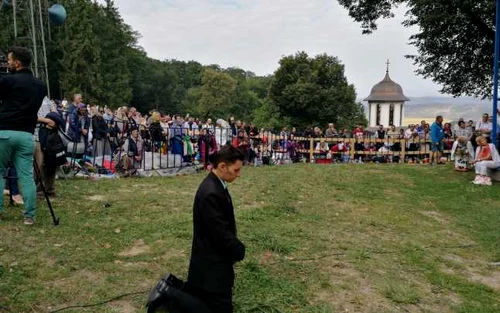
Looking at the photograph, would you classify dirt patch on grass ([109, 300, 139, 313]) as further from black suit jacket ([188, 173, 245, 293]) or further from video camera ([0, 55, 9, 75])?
video camera ([0, 55, 9, 75])

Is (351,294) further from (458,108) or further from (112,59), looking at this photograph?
(458,108)

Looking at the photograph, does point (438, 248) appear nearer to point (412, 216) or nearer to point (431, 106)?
point (412, 216)

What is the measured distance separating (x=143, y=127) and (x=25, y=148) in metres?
7.10

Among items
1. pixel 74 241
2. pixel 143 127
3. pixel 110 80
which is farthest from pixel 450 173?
pixel 110 80

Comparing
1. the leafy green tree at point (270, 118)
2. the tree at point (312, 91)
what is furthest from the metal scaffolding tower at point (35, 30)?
the tree at point (312, 91)

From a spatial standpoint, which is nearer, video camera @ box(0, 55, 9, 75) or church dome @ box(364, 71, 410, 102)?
video camera @ box(0, 55, 9, 75)

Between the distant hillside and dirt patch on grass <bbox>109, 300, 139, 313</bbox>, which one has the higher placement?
the distant hillside

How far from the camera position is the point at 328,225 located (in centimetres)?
745

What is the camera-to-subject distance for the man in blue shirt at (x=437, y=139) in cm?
1648

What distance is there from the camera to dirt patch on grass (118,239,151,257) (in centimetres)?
537

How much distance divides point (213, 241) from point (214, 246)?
51 mm

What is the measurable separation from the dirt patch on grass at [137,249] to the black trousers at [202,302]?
2034 mm

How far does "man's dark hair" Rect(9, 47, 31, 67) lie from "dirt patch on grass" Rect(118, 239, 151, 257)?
2539 mm

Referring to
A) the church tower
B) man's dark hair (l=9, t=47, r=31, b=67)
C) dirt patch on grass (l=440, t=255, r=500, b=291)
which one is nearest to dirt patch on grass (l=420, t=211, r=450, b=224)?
dirt patch on grass (l=440, t=255, r=500, b=291)
